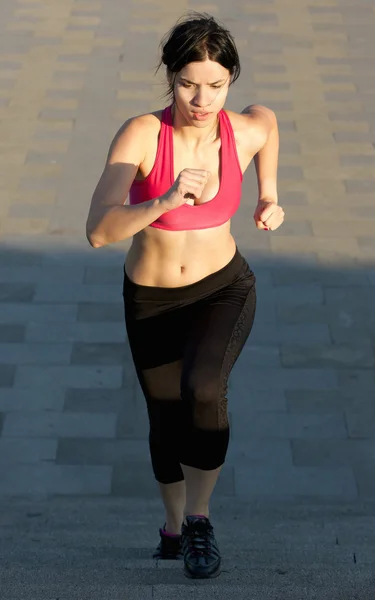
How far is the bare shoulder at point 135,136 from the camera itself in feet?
10.2

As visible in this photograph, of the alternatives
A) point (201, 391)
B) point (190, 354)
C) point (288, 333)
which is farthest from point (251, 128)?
point (288, 333)

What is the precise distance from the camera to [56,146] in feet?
27.0

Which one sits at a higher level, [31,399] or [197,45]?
[197,45]

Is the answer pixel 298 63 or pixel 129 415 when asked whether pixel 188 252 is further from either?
pixel 298 63

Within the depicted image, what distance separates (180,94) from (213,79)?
12 centimetres

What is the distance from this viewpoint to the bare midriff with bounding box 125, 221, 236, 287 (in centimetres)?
334

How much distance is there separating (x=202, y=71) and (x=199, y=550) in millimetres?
1616

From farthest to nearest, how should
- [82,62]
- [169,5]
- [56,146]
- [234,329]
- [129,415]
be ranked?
[169,5] → [82,62] → [56,146] → [129,415] → [234,329]

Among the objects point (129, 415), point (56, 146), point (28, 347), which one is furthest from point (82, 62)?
point (129, 415)

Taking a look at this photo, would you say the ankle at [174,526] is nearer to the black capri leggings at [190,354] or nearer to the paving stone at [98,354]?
the black capri leggings at [190,354]

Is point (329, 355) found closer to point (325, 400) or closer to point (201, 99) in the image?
point (325, 400)

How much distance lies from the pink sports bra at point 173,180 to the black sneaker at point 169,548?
4.08ft

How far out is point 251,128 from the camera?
3430 millimetres

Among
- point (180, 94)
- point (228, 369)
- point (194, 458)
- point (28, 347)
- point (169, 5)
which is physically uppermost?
point (180, 94)
